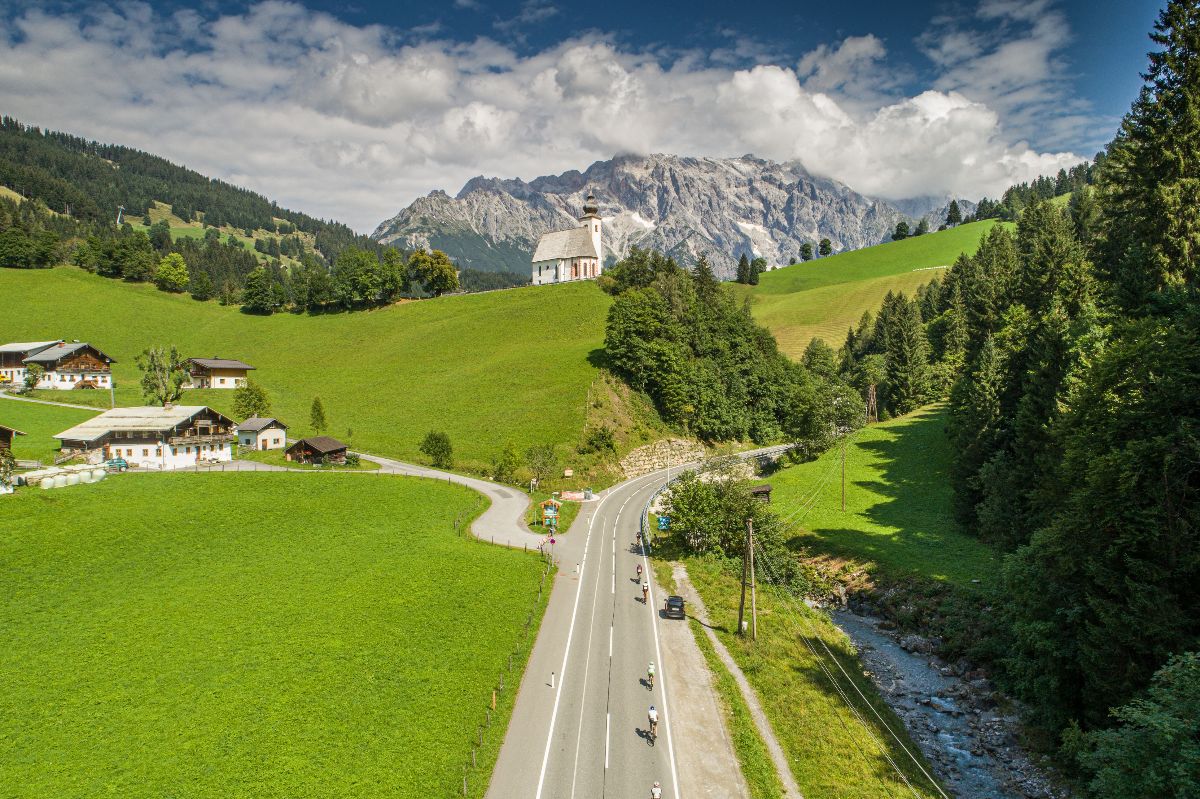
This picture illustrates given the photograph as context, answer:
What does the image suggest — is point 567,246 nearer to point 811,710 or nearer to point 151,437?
point 151,437

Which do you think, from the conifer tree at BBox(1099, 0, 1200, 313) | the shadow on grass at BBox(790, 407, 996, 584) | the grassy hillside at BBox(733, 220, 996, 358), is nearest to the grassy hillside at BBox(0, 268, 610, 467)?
the shadow on grass at BBox(790, 407, 996, 584)

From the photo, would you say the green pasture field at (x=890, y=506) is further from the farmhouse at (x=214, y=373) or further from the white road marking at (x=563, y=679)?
the farmhouse at (x=214, y=373)

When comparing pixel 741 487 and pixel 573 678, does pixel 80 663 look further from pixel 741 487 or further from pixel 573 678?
pixel 741 487

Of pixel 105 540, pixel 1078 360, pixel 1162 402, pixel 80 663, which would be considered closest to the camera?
pixel 1162 402

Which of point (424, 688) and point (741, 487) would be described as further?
point (741, 487)

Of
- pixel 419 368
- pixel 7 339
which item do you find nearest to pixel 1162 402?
pixel 419 368

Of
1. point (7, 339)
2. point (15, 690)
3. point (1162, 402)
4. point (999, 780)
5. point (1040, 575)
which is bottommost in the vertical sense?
point (999, 780)
